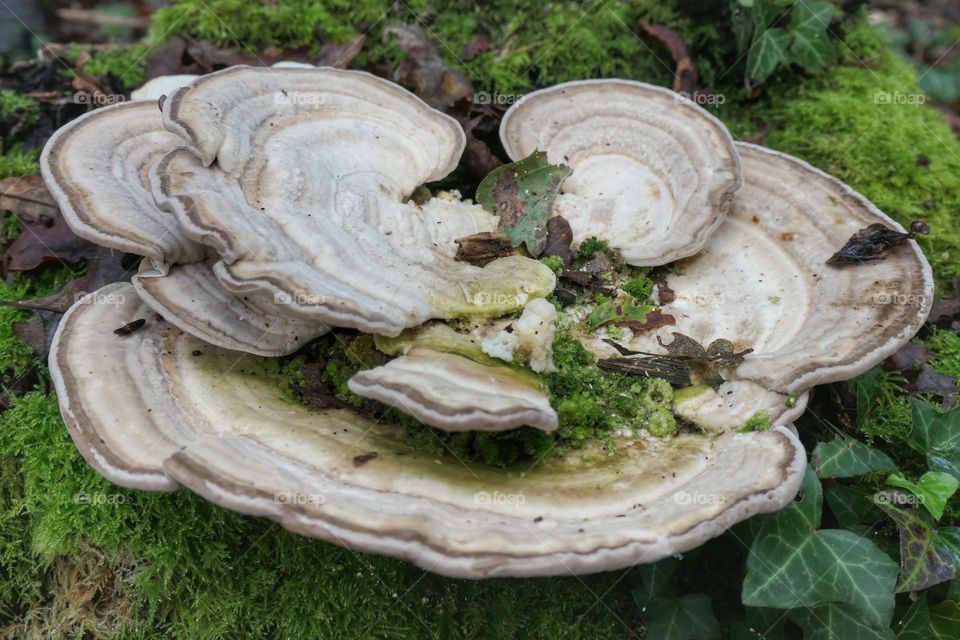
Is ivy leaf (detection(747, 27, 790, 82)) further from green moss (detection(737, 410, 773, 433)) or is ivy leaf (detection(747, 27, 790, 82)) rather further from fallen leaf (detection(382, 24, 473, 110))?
green moss (detection(737, 410, 773, 433))

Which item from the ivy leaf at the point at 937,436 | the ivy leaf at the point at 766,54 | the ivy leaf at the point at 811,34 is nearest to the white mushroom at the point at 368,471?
the ivy leaf at the point at 937,436

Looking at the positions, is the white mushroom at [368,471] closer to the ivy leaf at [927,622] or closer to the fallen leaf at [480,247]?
the fallen leaf at [480,247]

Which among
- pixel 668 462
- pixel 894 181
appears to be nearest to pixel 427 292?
pixel 668 462

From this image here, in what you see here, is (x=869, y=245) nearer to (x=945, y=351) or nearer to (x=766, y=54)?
(x=945, y=351)

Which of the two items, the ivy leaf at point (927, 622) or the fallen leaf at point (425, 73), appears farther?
the fallen leaf at point (425, 73)

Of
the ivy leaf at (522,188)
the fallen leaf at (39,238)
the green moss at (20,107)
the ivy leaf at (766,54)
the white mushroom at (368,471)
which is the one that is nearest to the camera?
the white mushroom at (368,471)

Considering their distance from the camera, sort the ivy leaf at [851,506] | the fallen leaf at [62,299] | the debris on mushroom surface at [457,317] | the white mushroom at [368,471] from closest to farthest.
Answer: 1. the white mushroom at [368,471]
2. the debris on mushroom surface at [457,317]
3. the ivy leaf at [851,506]
4. the fallen leaf at [62,299]

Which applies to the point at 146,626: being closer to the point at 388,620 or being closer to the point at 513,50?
the point at 388,620
